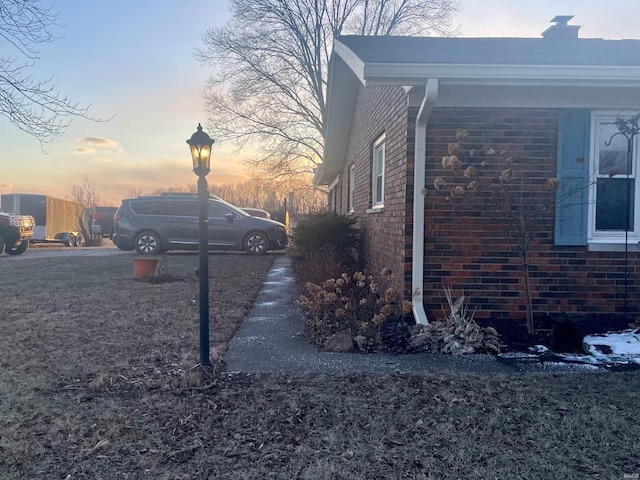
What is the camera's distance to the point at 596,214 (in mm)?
5336

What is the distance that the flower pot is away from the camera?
29.9 feet

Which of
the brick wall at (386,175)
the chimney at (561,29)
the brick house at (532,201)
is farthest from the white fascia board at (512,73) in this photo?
the chimney at (561,29)

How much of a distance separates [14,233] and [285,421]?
51.6 feet

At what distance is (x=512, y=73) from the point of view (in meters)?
4.58

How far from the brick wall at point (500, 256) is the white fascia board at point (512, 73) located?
0.65 meters

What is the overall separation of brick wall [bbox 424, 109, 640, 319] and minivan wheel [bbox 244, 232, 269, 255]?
9417 millimetres

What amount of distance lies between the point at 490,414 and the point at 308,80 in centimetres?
2480

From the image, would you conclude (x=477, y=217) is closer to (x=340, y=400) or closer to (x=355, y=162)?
(x=340, y=400)

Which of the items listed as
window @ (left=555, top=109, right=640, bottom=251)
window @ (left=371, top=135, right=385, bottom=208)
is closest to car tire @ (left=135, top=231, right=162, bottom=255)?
window @ (left=371, top=135, right=385, bottom=208)

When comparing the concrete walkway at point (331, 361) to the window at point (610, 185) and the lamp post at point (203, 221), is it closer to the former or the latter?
the lamp post at point (203, 221)

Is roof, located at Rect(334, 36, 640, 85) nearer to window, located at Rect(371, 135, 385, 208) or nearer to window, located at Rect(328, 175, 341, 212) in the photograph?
window, located at Rect(371, 135, 385, 208)

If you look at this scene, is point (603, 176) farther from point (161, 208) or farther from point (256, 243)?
point (161, 208)

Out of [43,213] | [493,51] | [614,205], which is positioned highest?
[493,51]

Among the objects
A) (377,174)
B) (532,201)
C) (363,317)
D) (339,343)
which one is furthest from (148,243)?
(532,201)
